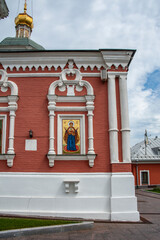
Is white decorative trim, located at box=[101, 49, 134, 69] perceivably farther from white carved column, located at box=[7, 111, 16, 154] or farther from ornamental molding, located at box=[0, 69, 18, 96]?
white carved column, located at box=[7, 111, 16, 154]

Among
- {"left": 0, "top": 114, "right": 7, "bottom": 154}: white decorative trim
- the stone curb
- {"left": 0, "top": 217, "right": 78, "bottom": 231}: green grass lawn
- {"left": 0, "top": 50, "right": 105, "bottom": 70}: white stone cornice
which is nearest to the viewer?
the stone curb

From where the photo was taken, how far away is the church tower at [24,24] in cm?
1741

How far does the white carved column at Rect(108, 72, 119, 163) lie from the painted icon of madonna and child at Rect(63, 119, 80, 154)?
110 centimetres

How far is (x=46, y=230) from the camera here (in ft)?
18.1

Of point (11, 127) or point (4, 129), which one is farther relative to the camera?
point (4, 129)

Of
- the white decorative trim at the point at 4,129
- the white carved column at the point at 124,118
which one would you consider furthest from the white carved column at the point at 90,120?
the white decorative trim at the point at 4,129

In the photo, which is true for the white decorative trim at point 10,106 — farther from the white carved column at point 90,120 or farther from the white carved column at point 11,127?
the white carved column at point 90,120

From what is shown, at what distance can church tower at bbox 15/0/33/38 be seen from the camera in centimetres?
1741

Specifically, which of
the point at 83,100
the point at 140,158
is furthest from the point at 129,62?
the point at 140,158

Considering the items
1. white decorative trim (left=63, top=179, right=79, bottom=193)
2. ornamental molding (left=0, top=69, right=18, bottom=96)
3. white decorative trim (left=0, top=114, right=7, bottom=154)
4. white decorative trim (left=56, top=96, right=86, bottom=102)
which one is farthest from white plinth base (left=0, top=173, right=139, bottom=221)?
ornamental molding (left=0, top=69, right=18, bottom=96)

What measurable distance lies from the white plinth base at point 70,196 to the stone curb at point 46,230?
1292 millimetres

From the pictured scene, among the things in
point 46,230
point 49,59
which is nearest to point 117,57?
point 49,59

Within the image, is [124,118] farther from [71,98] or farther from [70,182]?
[70,182]

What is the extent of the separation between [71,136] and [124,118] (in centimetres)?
185
